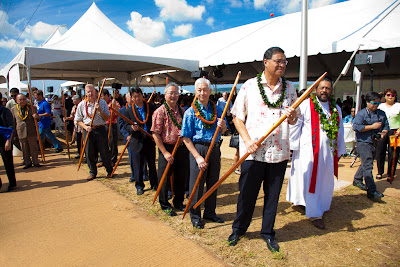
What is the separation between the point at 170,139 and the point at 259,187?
146cm

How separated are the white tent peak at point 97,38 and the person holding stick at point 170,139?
7.80 m

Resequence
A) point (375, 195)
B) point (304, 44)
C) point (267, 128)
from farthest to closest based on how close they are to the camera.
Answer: point (304, 44) < point (375, 195) < point (267, 128)

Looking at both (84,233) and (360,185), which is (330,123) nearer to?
(360,185)

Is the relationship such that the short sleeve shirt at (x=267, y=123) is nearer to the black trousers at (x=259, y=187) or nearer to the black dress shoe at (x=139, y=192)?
the black trousers at (x=259, y=187)

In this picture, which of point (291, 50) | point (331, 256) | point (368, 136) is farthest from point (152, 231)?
point (291, 50)

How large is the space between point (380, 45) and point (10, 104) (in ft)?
34.2

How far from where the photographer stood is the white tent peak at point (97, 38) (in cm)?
1028

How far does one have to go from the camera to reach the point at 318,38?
8844 mm

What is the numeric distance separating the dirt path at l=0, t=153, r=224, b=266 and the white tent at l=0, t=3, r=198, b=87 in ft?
18.4

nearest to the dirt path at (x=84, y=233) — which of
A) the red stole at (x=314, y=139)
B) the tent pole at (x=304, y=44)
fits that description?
the red stole at (x=314, y=139)

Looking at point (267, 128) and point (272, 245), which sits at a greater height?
point (267, 128)

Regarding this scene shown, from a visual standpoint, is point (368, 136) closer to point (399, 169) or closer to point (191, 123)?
point (399, 169)

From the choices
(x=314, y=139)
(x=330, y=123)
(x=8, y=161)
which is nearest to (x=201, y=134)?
(x=314, y=139)

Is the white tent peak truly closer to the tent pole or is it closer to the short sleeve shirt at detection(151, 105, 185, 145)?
the tent pole
